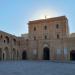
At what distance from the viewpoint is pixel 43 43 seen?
46281 mm

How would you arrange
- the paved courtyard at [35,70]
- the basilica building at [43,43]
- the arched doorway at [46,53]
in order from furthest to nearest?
the arched doorway at [46,53], the basilica building at [43,43], the paved courtyard at [35,70]

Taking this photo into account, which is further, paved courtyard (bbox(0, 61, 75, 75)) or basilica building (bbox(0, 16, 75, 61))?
basilica building (bbox(0, 16, 75, 61))

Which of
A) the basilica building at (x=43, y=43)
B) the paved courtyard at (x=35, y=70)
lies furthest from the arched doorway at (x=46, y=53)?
the paved courtyard at (x=35, y=70)

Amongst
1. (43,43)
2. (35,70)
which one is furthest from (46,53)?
(35,70)

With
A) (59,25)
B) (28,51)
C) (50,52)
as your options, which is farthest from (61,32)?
(28,51)

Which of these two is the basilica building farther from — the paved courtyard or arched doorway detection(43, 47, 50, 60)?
the paved courtyard

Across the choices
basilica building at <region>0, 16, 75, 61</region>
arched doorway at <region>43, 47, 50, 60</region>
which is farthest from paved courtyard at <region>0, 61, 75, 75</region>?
arched doorway at <region>43, 47, 50, 60</region>

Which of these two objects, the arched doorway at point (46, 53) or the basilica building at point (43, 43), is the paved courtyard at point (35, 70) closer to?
the basilica building at point (43, 43)

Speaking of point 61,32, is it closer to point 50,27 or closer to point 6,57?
point 50,27

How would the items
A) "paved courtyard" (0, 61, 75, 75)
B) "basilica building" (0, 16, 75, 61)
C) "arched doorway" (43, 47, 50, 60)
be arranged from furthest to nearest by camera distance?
"arched doorway" (43, 47, 50, 60)
"basilica building" (0, 16, 75, 61)
"paved courtyard" (0, 61, 75, 75)

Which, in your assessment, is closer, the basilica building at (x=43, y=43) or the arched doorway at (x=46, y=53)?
the basilica building at (x=43, y=43)

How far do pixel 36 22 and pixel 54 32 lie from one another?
5650mm

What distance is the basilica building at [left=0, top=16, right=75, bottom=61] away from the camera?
42875mm

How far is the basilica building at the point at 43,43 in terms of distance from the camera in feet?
141
